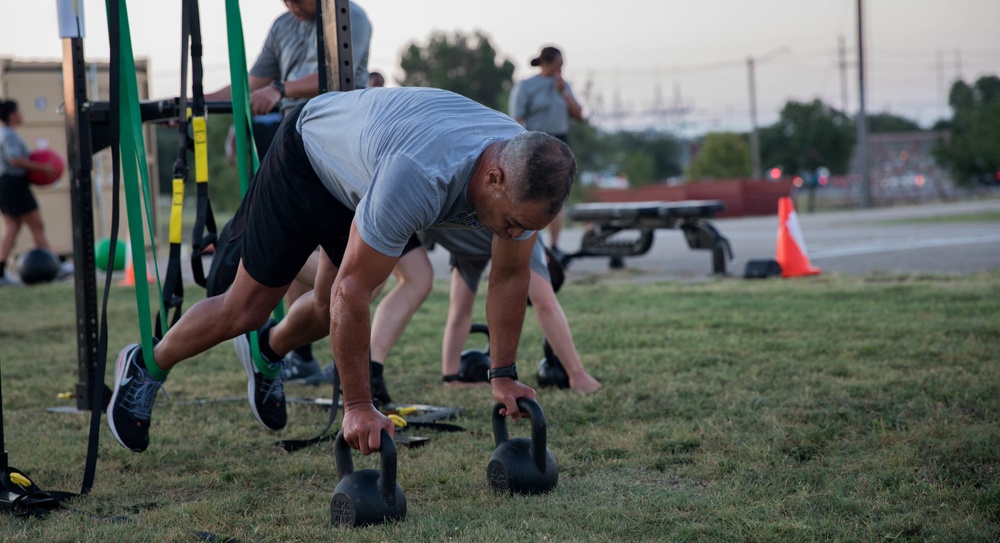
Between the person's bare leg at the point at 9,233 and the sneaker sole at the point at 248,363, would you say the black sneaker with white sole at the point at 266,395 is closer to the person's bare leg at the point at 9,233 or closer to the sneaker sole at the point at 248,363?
the sneaker sole at the point at 248,363

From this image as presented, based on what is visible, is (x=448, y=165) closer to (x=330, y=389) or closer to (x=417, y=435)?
(x=417, y=435)

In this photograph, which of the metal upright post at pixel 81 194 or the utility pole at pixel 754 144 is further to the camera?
the utility pole at pixel 754 144

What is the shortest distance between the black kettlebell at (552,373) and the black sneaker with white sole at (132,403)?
6.31 feet

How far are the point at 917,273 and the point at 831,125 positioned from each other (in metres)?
35.3

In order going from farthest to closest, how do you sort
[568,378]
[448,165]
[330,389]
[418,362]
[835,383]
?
1. [418,362]
2. [330,389]
3. [568,378]
4. [835,383]
5. [448,165]

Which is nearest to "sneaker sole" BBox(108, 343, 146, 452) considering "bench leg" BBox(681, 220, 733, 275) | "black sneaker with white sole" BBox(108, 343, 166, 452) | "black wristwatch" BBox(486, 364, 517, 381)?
"black sneaker with white sole" BBox(108, 343, 166, 452)

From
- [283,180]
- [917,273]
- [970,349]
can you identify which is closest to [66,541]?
[283,180]

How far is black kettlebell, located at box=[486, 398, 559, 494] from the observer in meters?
3.06

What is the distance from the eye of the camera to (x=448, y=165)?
2713mm

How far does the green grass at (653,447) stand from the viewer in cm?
283

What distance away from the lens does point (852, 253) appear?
11.6m

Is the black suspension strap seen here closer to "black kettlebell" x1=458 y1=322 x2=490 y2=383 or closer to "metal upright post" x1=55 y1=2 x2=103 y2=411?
"metal upright post" x1=55 y1=2 x2=103 y2=411

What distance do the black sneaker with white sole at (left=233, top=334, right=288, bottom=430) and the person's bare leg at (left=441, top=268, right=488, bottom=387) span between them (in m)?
1.37

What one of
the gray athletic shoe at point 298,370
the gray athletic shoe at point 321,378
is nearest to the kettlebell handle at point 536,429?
the gray athletic shoe at point 321,378
